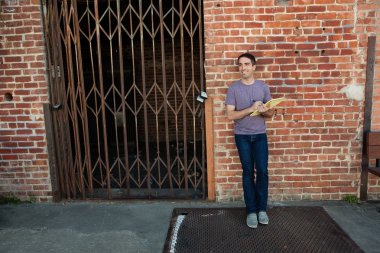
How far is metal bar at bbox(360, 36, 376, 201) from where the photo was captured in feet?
12.8

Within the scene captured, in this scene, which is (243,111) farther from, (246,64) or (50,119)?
(50,119)

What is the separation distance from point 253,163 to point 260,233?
742 millimetres

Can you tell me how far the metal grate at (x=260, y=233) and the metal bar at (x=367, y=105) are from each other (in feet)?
2.27

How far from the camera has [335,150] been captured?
4121 millimetres

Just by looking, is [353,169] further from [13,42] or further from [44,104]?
[13,42]

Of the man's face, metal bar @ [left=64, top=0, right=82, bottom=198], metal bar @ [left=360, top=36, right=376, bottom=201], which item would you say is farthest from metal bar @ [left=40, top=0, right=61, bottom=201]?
metal bar @ [left=360, top=36, right=376, bottom=201]

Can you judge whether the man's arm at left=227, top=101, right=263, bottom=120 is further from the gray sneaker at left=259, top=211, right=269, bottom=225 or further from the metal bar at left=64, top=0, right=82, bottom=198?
the metal bar at left=64, top=0, right=82, bottom=198

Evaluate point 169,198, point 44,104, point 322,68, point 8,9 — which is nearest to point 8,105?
point 44,104

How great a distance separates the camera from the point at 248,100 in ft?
11.3

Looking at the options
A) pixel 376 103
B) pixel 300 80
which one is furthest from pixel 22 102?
pixel 376 103

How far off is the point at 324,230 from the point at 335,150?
1.10 m

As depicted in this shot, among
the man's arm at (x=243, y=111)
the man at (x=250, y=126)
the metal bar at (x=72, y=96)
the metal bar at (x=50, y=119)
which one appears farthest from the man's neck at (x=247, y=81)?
the metal bar at (x=50, y=119)

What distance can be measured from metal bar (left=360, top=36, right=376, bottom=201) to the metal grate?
2.27 ft

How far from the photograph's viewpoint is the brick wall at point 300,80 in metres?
3.91
